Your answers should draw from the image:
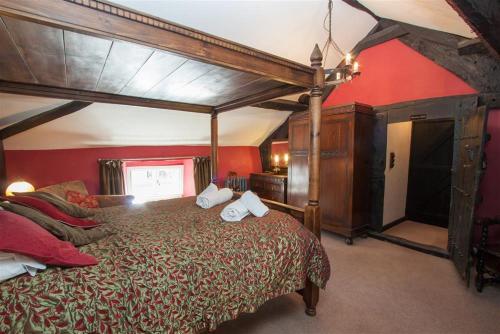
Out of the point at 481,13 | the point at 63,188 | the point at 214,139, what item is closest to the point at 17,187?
the point at 63,188

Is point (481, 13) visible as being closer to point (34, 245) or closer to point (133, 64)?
point (133, 64)

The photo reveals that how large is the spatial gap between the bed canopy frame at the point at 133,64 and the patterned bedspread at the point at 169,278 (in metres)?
0.39

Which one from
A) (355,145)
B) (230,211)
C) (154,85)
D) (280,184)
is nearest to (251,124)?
(280,184)

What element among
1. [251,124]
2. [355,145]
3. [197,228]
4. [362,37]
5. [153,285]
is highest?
[362,37]

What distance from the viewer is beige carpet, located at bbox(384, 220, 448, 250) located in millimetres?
3285

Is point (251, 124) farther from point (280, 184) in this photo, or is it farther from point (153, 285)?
point (153, 285)

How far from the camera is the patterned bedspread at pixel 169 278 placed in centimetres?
96

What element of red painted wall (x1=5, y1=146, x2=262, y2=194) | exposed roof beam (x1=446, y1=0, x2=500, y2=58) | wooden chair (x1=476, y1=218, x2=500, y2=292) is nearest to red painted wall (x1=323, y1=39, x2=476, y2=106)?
Answer: wooden chair (x1=476, y1=218, x2=500, y2=292)

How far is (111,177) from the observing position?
379 cm

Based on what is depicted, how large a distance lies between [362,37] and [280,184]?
2746 millimetres

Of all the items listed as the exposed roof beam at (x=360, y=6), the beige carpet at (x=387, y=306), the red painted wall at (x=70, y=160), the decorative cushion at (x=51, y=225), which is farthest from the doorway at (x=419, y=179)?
the decorative cushion at (x=51, y=225)

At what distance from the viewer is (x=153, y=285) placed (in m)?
1.16

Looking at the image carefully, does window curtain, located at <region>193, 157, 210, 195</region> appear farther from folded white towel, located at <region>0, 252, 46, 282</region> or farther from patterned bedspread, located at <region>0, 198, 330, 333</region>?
folded white towel, located at <region>0, 252, 46, 282</region>

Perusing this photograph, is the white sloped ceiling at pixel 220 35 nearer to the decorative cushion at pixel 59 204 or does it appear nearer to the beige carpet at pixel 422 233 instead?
the decorative cushion at pixel 59 204
